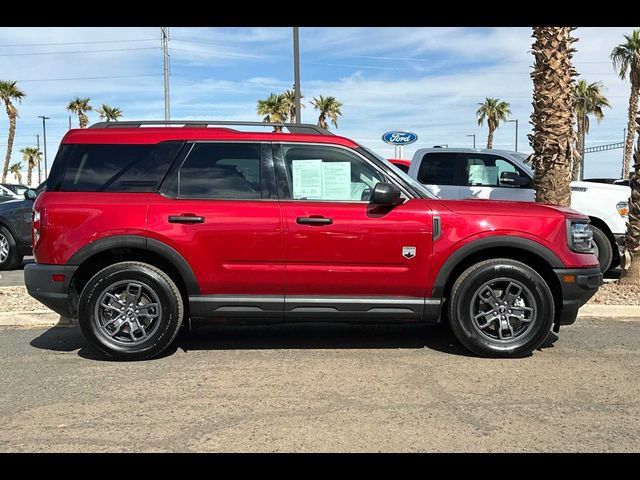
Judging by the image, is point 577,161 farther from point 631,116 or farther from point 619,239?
point 631,116

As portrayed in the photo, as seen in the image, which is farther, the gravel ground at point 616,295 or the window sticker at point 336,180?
the gravel ground at point 616,295

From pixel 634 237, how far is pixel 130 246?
6.29m

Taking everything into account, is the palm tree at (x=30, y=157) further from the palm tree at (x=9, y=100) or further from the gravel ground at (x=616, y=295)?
the gravel ground at (x=616, y=295)

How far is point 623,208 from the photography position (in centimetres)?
852

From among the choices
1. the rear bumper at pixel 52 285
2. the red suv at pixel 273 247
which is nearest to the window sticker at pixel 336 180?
the red suv at pixel 273 247

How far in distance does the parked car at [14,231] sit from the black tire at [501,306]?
831cm

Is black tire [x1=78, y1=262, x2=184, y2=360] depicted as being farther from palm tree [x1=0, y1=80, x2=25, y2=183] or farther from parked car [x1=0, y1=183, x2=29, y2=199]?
palm tree [x1=0, y1=80, x2=25, y2=183]

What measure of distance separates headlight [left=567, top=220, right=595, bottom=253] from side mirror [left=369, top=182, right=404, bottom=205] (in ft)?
4.89

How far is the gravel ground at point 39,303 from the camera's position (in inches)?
254

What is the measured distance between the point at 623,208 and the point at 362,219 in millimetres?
5721

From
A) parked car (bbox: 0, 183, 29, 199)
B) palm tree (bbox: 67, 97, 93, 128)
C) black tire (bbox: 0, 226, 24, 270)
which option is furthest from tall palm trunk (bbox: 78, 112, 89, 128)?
black tire (bbox: 0, 226, 24, 270)

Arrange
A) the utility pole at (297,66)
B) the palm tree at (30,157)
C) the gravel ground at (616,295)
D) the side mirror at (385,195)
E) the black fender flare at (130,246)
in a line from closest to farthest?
the side mirror at (385,195)
the black fender flare at (130,246)
the gravel ground at (616,295)
the utility pole at (297,66)
the palm tree at (30,157)
